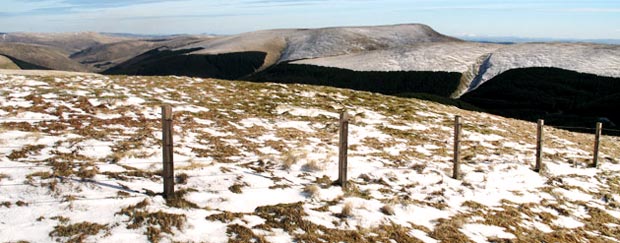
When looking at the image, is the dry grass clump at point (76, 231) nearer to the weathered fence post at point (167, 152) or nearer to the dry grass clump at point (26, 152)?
the weathered fence post at point (167, 152)

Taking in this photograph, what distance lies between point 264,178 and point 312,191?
161cm

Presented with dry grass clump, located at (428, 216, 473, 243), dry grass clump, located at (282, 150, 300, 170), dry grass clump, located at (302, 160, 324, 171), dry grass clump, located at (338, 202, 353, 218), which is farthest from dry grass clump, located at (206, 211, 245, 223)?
dry grass clump, located at (428, 216, 473, 243)

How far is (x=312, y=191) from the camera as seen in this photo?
10273 millimetres

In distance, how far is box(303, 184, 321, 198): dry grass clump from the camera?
10167 mm

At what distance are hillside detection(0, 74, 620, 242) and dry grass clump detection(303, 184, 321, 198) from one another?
4 centimetres

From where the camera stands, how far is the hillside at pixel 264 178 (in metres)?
8.09

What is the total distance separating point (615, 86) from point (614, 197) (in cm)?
10804

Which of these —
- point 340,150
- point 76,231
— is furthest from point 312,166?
point 76,231

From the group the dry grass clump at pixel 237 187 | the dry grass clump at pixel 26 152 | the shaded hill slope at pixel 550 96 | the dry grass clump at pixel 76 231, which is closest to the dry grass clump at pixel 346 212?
the dry grass clump at pixel 237 187

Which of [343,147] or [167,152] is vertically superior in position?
[167,152]

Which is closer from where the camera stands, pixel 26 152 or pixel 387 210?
pixel 387 210

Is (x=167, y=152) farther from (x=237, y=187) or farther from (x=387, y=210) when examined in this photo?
(x=387, y=210)

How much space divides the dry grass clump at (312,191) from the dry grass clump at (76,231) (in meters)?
4.70

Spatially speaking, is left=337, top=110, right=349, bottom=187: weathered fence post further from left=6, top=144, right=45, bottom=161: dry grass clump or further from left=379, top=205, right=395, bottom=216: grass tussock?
left=6, top=144, right=45, bottom=161: dry grass clump
